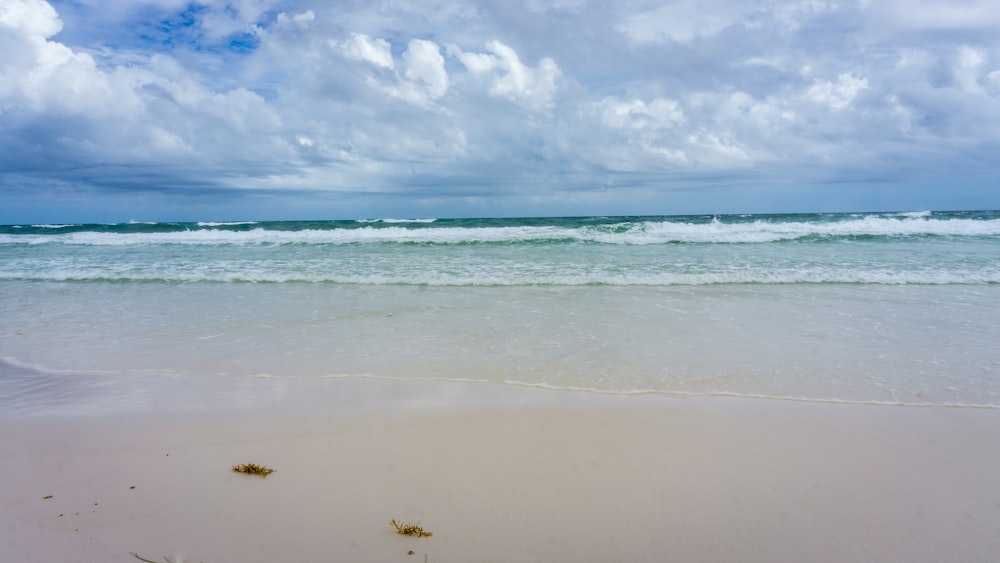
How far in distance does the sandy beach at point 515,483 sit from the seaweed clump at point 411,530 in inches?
1.3

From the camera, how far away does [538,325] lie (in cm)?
761

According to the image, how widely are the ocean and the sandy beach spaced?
0.74m

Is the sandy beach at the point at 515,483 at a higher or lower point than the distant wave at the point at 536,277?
lower

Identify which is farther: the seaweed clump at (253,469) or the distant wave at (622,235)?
the distant wave at (622,235)

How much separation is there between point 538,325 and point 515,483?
4.41 metres

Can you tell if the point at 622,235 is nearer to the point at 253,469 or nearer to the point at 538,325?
the point at 538,325

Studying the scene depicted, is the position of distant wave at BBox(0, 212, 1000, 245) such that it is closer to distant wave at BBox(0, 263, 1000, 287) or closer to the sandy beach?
distant wave at BBox(0, 263, 1000, 287)

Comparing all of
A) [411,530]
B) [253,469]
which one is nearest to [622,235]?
[253,469]

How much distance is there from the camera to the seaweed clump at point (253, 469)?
3.43m

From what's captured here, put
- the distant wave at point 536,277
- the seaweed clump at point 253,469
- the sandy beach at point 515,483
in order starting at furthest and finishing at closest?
the distant wave at point 536,277, the seaweed clump at point 253,469, the sandy beach at point 515,483

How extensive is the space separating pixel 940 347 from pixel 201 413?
26.2 ft

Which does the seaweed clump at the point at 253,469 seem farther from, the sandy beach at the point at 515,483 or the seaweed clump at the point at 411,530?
the seaweed clump at the point at 411,530

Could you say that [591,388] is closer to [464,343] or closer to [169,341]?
[464,343]

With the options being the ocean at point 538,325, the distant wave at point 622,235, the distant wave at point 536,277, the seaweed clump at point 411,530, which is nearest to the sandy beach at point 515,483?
the seaweed clump at point 411,530
